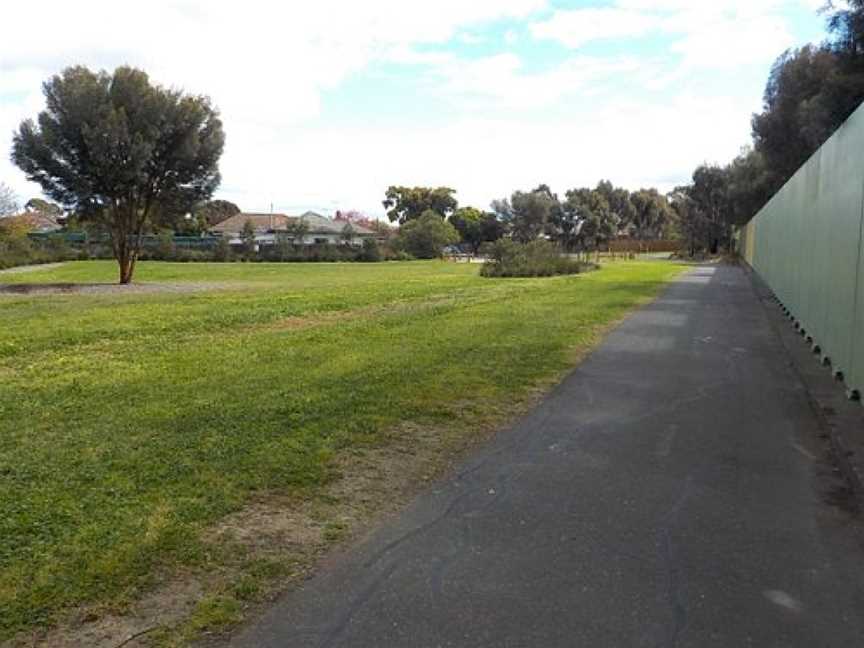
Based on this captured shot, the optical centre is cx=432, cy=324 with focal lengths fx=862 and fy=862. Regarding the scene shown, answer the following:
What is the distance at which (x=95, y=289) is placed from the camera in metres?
27.5

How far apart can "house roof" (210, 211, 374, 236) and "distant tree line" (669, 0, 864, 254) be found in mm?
43228

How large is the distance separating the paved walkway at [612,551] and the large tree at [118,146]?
80.4ft

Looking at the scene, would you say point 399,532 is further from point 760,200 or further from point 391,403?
point 760,200

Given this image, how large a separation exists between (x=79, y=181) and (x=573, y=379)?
952 inches

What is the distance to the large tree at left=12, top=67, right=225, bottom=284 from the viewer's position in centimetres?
2827

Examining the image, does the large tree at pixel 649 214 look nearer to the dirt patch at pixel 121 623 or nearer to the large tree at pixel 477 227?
the large tree at pixel 477 227

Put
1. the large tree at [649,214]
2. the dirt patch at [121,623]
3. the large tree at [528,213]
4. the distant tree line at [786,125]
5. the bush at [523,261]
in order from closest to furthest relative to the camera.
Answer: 1. the dirt patch at [121,623]
2. the distant tree line at [786,125]
3. the bush at [523,261]
4. the large tree at [528,213]
5. the large tree at [649,214]

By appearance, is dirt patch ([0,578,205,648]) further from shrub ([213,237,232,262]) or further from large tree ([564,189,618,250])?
large tree ([564,189,618,250])

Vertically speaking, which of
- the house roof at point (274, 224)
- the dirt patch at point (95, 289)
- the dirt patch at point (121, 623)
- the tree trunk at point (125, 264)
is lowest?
the dirt patch at point (95, 289)

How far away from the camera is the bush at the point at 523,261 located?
129 feet

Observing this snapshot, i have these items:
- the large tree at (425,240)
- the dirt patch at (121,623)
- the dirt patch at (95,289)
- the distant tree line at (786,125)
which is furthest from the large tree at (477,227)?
the dirt patch at (121,623)

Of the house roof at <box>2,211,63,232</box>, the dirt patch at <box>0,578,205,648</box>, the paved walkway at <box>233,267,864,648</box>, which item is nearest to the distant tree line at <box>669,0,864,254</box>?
the paved walkway at <box>233,267,864,648</box>

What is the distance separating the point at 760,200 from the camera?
171ft

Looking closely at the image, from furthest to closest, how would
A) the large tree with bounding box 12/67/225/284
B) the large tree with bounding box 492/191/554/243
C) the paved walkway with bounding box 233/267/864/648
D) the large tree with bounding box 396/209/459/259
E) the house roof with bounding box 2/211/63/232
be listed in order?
1. the large tree with bounding box 492/191/554/243
2. the house roof with bounding box 2/211/63/232
3. the large tree with bounding box 396/209/459/259
4. the large tree with bounding box 12/67/225/284
5. the paved walkway with bounding box 233/267/864/648
